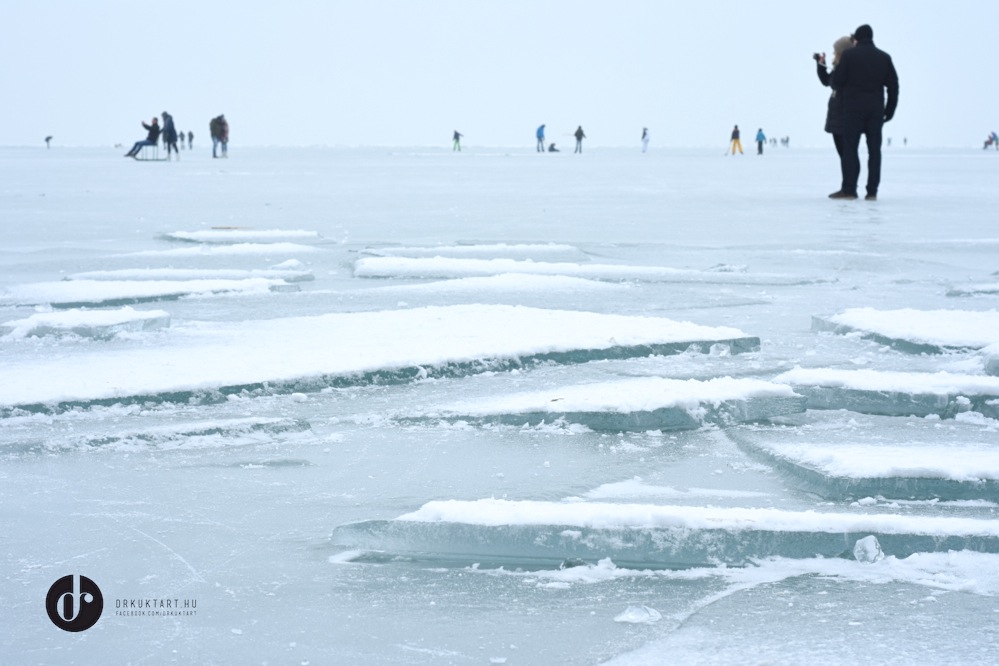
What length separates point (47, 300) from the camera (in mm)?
3660

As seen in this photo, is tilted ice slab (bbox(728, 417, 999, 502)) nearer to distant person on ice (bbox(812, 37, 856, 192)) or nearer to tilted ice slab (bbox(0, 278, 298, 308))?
tilted ice slab (bbox(0, 278, 298, 308))

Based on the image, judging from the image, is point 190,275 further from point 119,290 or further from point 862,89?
point 862,89

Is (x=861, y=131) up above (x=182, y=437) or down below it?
above

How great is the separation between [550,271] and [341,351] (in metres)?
1.89

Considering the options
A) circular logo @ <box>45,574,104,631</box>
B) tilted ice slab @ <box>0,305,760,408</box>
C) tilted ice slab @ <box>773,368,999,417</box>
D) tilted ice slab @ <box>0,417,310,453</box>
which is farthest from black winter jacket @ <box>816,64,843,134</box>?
circular logo @ <box>45,574,104,631</box>

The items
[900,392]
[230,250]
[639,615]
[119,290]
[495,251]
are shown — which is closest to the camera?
[639,615]

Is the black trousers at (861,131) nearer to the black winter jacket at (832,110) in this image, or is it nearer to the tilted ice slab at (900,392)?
the black winter jacket at (832,110)

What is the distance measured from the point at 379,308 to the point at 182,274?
3.37ft

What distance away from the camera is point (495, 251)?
17.6 ft

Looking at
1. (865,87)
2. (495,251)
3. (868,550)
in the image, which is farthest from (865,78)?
(868,550)

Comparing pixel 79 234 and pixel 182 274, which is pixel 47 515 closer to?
pixel 182 274

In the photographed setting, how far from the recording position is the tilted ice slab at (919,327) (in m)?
2.83

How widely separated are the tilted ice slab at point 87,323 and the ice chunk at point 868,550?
2.06 meters

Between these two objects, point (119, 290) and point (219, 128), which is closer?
point (119, 290)
